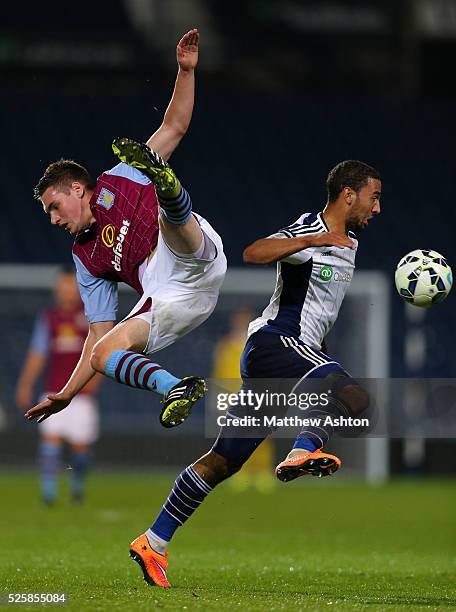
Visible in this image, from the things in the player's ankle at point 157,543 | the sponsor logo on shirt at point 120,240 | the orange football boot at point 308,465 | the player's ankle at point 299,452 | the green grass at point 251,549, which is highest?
the sponsor logo on shirt at point 120,240

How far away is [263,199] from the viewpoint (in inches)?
774

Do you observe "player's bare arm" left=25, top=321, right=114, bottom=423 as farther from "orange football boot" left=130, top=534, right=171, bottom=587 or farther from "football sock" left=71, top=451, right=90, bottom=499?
"football sock" left=71, top=451, right=90, bottom=499

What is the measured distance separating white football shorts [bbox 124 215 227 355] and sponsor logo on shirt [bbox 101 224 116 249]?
236 millimetres

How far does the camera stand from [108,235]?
20.9 ft

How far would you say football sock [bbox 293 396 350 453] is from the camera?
590 centimetres

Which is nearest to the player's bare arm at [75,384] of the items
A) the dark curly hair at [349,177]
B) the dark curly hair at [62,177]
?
the dark curly hair at [62,177]

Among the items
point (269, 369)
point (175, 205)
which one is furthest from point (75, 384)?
point (175, 205)

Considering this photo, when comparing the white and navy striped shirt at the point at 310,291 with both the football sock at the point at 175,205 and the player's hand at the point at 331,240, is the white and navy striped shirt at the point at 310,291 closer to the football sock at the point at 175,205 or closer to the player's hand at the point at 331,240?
the player's hand at the point at 331,240

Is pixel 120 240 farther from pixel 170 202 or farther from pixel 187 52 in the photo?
pixel 187 52

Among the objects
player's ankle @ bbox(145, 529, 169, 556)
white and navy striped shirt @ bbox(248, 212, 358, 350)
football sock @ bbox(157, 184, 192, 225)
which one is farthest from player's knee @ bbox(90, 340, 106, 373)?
player's ankle @ bbox(145, 529, 169, 556)

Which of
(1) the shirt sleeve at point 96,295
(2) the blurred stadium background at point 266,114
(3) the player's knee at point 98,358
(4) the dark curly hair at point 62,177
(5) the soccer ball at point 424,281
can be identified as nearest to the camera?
(3) the player's knee at point 98,358

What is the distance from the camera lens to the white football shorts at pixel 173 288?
6223 mm

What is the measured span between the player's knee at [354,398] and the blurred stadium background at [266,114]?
10.3 m

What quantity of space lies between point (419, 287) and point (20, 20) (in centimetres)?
1668
